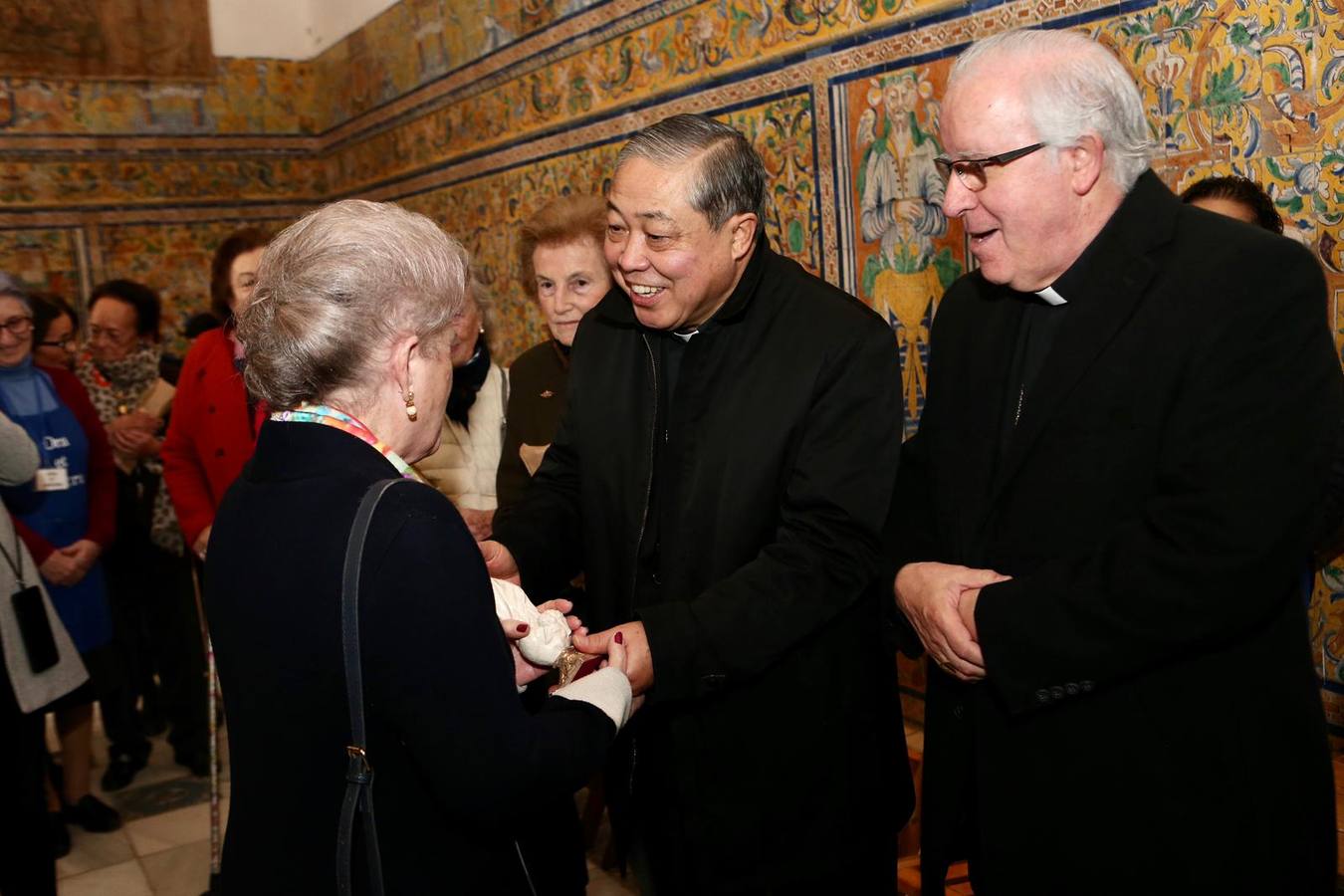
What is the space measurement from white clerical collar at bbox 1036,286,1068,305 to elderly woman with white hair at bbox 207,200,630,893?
105 cm

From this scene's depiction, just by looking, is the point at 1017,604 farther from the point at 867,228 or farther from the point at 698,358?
the point at 867,228

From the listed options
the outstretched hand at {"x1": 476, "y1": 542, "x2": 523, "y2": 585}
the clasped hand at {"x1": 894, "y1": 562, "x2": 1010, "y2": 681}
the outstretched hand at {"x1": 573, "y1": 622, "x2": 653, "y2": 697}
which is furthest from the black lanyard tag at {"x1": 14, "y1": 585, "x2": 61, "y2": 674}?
the clasped hand at {"x1": 894, "y1": 562, "x2": 1010, "y2": 681}

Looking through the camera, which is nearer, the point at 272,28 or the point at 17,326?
the point at 17,326

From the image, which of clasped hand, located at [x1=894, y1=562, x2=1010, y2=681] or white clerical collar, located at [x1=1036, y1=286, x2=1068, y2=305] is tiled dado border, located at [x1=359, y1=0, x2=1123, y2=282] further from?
clasped hand, located at [x1=894, y1=562, x2=1010, y2=681]

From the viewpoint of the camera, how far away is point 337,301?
65.3 inches

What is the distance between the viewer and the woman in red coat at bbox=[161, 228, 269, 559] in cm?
424

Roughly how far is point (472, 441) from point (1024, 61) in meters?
2.56

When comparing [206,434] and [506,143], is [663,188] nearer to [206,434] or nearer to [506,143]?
[206,434]

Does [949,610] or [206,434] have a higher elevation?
[206,434]

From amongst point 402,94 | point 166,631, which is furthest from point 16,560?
point 402,94

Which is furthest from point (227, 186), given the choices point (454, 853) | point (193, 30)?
point (454, 853)

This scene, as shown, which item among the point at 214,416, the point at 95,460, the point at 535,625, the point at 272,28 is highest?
the point at 272,28

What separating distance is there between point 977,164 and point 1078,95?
0.20m

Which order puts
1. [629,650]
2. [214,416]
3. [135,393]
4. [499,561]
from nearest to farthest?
[629,650] → [499,561] → [214,416] → [135,393]
